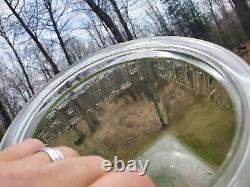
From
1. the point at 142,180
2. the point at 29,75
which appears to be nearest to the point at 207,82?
the point at 142,180

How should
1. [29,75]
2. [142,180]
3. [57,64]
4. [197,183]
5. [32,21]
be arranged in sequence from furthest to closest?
[29,75]
[57,64]
[32,21]
[197,183]
[142,180]

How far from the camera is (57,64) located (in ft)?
9.93

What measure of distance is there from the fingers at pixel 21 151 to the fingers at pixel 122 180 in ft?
0.16

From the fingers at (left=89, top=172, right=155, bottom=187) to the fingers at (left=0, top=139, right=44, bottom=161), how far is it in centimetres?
5

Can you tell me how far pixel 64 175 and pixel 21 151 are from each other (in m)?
0.04

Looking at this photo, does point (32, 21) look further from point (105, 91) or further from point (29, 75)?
point (105, 91)

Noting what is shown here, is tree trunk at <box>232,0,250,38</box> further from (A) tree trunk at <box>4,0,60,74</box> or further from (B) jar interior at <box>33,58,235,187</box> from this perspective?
(A) tree trunk at <box>4,0,60,74</box>

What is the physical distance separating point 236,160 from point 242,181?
0.01m

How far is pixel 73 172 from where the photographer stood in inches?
5.4

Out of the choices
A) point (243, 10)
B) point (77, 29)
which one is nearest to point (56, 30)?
point (77, 29)

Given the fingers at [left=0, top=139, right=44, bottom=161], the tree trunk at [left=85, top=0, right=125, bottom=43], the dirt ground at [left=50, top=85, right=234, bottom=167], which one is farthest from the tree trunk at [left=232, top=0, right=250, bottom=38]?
the fingers at [left=0, top=139, right=44, bottom=161]

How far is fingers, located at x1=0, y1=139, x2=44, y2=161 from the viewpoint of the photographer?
0.16 m

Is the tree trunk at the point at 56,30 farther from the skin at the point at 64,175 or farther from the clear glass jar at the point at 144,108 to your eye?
the skin at the point at 64,175

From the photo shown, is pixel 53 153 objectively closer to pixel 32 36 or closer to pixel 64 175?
pixel 64 175
